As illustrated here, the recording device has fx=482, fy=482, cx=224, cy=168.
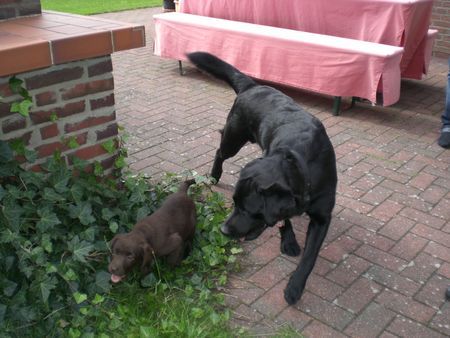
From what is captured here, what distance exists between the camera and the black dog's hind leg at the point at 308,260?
272 cm

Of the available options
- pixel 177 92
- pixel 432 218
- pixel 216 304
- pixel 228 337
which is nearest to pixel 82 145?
pixel 216 304

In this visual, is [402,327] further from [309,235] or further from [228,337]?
[228,337]

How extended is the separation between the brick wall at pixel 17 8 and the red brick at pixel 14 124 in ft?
3.13

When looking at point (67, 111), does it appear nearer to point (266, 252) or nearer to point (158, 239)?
point (158, 239)

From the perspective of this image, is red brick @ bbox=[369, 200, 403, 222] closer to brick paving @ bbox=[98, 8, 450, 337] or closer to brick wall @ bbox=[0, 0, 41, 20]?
brick paving @ bbox=[98, 8, 450, 337]

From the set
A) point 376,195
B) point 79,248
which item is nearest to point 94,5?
point 376,195

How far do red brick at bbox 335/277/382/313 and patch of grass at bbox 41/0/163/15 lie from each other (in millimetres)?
11447

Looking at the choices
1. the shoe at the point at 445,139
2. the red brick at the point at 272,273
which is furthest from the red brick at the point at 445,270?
the shoe at the point at 445,139

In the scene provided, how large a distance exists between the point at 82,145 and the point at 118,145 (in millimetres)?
312

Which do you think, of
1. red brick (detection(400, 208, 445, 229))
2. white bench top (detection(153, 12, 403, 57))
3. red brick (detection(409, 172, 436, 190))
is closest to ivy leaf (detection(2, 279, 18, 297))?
red brick (detection(400, 208, 445, 229))

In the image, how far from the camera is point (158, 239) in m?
2.77

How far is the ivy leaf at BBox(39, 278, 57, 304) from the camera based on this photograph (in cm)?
236

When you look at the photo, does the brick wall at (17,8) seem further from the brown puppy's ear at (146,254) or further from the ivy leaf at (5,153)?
the brown puppy's ear at (146,254)

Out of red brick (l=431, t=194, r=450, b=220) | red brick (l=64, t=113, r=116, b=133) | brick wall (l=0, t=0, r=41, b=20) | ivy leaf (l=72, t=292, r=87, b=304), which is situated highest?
brick wall (l=0, t=0, r=41, b=20)
